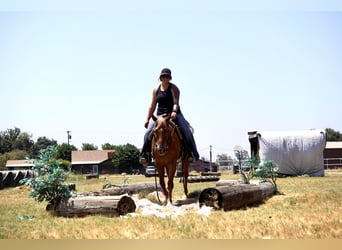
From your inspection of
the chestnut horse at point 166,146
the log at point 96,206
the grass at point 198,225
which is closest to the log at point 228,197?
the grass at point 198,225

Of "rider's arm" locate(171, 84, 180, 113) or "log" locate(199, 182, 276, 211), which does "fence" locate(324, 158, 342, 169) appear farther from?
"rider's arm" locate(171, 84, 180, 113)

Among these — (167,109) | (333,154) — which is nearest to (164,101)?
(167,109)

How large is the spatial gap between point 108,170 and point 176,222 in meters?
12.9

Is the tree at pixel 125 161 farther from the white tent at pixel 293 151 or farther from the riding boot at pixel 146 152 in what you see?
the riding boot at pixel 146 152

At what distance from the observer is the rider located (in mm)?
6898

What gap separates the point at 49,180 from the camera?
6766 mm

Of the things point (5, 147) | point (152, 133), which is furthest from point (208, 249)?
point (5, 147)

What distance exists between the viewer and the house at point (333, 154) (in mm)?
17500

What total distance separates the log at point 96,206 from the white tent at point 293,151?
11.3 m

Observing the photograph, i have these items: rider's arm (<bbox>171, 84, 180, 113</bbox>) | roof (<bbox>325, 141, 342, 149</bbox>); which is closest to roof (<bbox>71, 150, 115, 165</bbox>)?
rider's arm (<bbox>171, 84, 180, 113</bbox>)

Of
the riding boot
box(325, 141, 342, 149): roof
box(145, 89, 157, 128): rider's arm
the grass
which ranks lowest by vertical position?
the grass

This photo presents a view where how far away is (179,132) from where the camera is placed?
7.06 m

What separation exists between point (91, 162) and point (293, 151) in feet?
27.3

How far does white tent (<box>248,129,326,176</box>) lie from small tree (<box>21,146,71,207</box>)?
444 inches
